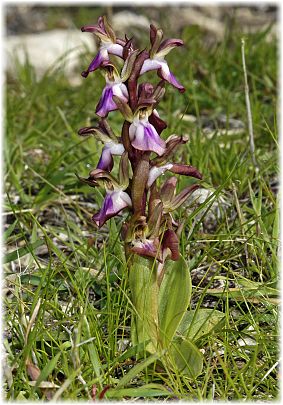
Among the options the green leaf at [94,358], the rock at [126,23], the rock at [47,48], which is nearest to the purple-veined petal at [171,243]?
the green leaf at [94,358]

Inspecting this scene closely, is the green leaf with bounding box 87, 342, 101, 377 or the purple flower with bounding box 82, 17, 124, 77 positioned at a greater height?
the purple flower with bounding box 82, 17, 124, 77

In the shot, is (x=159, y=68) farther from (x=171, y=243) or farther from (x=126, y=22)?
(x=126, y=22)

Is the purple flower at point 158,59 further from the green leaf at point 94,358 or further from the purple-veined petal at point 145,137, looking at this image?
the green leaf at point 94,358

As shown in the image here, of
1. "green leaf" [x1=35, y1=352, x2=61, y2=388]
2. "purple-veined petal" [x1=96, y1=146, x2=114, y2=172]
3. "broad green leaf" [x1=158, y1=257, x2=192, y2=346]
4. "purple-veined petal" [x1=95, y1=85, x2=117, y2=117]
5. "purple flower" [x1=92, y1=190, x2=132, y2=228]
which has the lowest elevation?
"green leaf" [x1=35, y1=352, x2=61, y2=388]


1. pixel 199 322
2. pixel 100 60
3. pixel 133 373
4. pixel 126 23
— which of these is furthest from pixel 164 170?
pixel 126 23

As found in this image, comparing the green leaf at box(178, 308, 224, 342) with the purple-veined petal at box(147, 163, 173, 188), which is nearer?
the purple-veined petal at box(147, 163, 173, 188)

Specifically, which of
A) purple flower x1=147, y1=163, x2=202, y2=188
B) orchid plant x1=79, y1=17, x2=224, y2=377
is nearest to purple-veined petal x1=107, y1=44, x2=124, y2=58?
orchid plant x1=79, y1=17, x2=224, y2=377

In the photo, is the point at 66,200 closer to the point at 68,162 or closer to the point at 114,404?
the point at 68,162

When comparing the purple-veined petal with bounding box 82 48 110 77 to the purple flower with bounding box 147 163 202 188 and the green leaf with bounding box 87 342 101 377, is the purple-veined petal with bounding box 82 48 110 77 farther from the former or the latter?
the green leaf with bounding box 87 342 101 377
